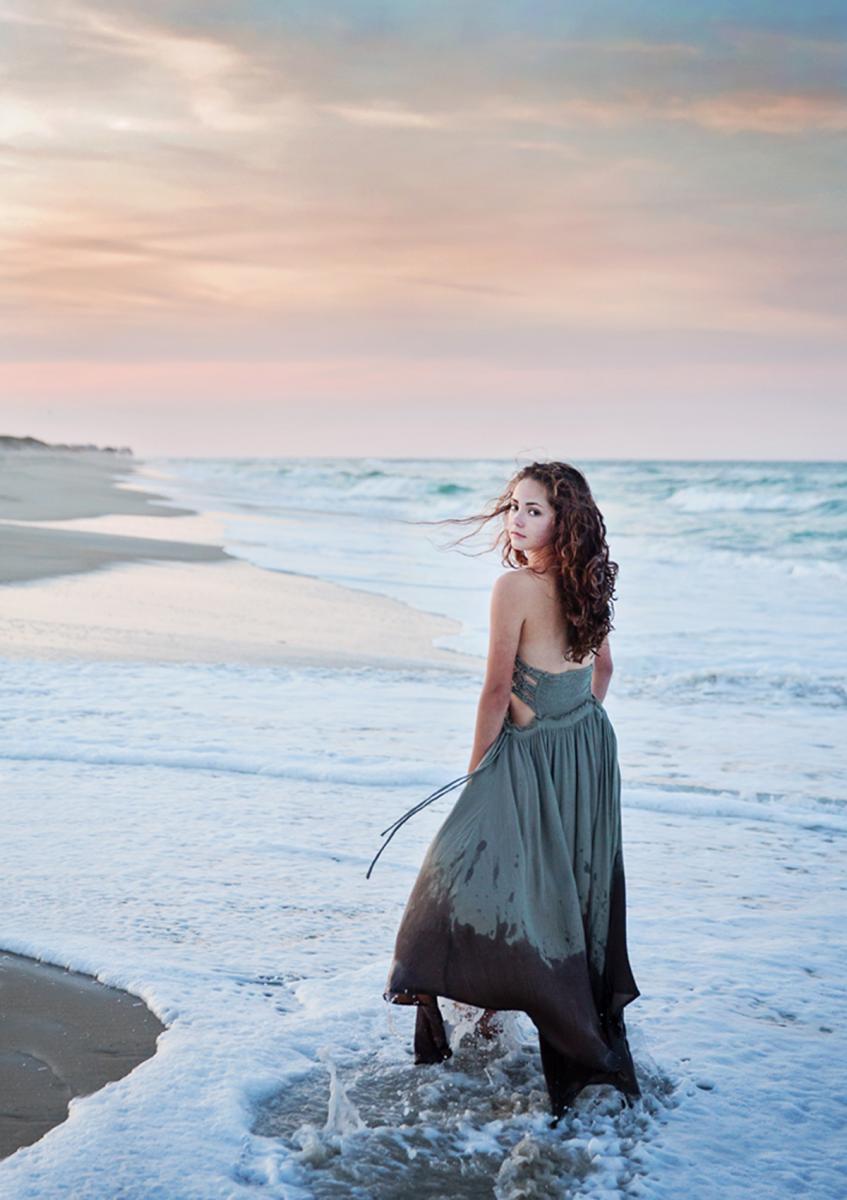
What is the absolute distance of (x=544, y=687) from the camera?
337cm

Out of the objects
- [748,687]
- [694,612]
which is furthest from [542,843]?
[694,612]

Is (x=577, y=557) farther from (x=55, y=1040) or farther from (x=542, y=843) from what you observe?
(x=55, y=1040)

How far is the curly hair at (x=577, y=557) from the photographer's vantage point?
10.9ft

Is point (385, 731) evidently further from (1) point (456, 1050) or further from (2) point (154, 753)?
(1) point (456, 1050)

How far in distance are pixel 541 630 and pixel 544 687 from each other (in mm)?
157

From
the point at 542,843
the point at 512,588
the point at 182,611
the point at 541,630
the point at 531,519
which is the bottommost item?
the point at 182,611

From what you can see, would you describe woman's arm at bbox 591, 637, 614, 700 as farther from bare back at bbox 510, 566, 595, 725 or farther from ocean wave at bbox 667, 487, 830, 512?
ocean wave at bbox 667, 487, 830, 512

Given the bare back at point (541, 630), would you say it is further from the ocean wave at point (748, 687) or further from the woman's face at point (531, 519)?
the ocean wave at point (748, 687)

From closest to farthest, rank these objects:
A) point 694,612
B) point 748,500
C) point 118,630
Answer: point 118,630, point 694,612, point 748,500

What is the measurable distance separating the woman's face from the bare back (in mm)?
80

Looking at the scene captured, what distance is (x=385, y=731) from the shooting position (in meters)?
7.58

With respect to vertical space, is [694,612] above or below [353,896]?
above

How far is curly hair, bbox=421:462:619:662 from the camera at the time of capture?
3.32 m

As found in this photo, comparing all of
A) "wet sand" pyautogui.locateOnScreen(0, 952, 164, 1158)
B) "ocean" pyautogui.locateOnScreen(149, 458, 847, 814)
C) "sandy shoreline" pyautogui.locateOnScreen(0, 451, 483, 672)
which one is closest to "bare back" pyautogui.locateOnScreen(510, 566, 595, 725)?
"ocean" pyautogui.locateOnScreen(149, 458, 847, 814)
